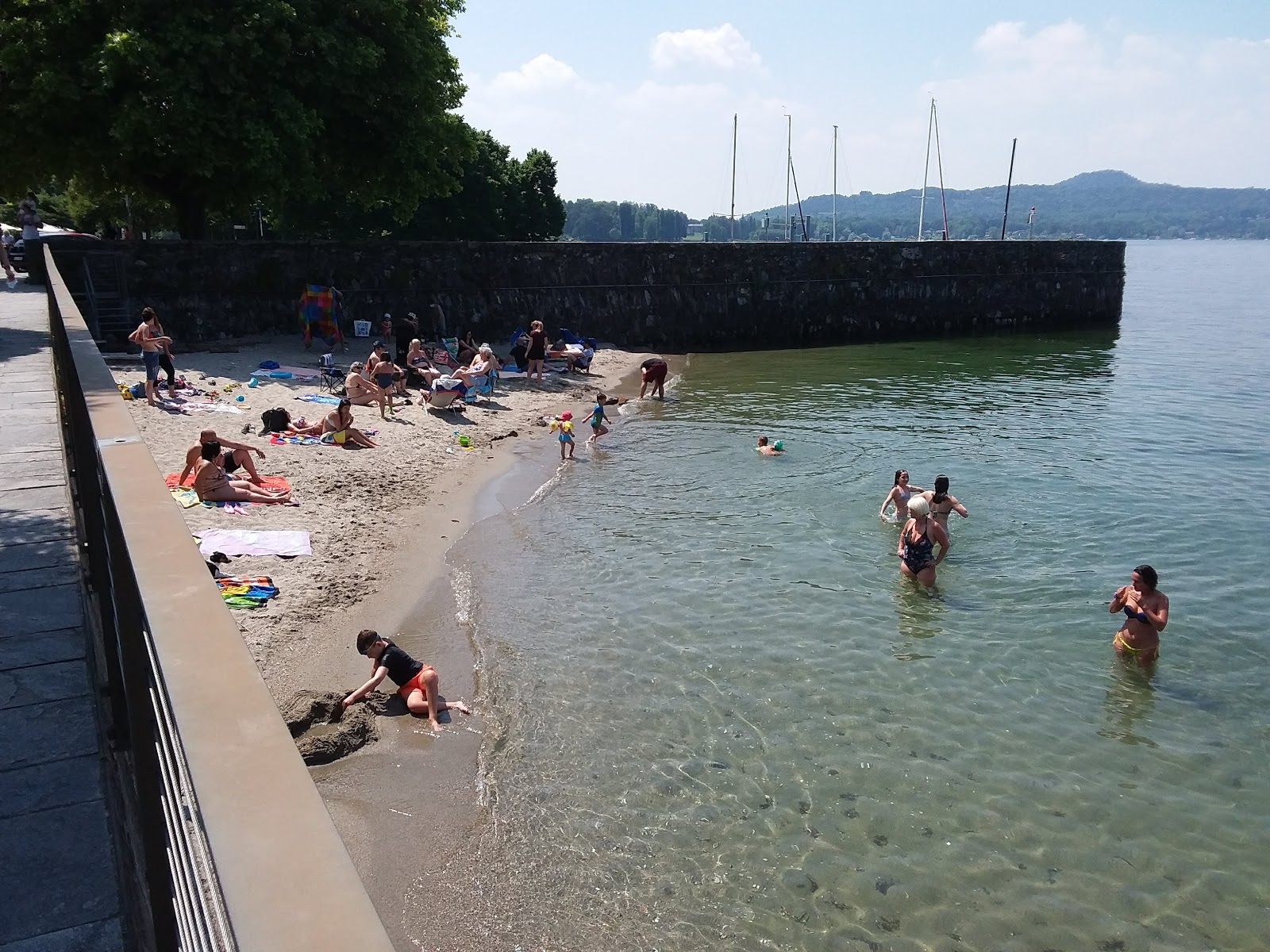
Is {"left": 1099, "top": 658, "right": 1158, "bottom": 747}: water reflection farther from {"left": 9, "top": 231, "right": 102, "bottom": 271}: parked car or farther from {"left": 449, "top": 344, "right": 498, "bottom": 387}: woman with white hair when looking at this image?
{"left": 9, "top": 231, "right": 102, "bottom": 271}: parked car

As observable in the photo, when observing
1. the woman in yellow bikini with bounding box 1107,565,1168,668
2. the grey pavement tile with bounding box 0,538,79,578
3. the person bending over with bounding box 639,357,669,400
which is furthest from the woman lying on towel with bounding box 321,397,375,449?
the woman in yellow bikini with bounding box 1107,565,1168,668

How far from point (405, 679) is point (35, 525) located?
4139 mm

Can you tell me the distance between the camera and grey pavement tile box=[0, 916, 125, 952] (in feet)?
8.96

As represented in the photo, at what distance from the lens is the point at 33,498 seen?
662 centimetres

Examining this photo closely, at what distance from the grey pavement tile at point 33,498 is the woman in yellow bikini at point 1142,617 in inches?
414

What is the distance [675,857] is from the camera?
7625mm

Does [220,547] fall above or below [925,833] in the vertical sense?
above

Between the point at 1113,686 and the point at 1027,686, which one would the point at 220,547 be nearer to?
the point at 1027,686

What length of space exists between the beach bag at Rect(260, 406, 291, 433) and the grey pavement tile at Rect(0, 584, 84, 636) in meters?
12.9

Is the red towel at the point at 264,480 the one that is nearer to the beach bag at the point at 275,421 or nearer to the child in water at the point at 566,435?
the beach bag at the point at 275,421

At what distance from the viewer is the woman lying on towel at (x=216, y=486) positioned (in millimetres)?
13414

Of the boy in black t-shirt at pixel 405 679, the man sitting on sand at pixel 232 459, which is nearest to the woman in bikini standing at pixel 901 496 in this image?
the boy in black t-shirt at pixel 405 679

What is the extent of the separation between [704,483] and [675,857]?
11181mm

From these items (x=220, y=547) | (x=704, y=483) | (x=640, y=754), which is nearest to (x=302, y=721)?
(x=640, y=754)
